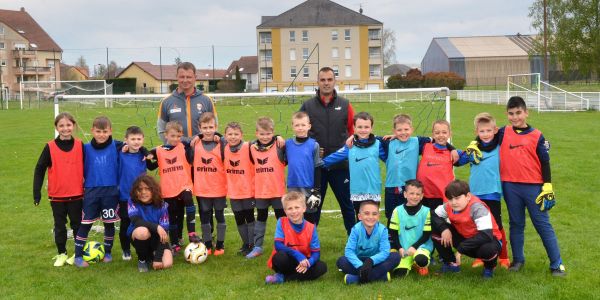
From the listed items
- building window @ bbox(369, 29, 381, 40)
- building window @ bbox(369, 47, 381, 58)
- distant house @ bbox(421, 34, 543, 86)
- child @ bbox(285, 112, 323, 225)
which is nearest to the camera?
child @ bbox(285, 112, 323, 225)

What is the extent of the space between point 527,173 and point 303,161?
85.6 inches

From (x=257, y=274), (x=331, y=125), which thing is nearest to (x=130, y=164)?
(x=257, y=274)

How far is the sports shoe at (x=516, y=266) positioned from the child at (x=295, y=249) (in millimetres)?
1818

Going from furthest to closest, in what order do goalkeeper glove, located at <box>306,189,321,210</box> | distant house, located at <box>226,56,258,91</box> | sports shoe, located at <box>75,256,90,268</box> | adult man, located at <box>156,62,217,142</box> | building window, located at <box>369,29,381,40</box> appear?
distant house, located at <box>226,56,258,91</box>
building window, located at <box>369,29,381,40</box>
adult man, located at <box>156,62,217,142</box>
sports shoe, located at <box>75,256,90,268</box>
goalkeeper glove, located at <box>306,189,321,210</box>

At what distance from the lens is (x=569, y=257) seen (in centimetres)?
579

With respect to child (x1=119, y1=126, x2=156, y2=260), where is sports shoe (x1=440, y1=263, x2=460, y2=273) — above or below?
below

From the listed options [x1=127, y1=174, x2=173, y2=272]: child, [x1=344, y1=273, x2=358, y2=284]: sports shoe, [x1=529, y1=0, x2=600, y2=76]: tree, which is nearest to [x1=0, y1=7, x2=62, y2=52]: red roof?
[x1=529, y1=0, x2=600, y2=76]: tree

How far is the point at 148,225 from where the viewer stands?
18.6 ft

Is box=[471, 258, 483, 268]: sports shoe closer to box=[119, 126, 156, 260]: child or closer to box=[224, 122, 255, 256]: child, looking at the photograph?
box=[224, 122, 255, 256]: child

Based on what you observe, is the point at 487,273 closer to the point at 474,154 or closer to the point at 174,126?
the point at 474,154

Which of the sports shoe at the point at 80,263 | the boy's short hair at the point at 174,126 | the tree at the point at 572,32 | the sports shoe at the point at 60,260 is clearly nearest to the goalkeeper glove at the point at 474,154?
the boy's short hair at the point at 174,126

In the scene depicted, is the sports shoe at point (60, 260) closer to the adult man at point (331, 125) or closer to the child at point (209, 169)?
the child at point (209, 169)

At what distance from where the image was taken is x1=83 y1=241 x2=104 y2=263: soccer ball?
19.6 feet

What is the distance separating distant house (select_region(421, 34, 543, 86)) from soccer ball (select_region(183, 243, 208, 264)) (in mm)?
66033
